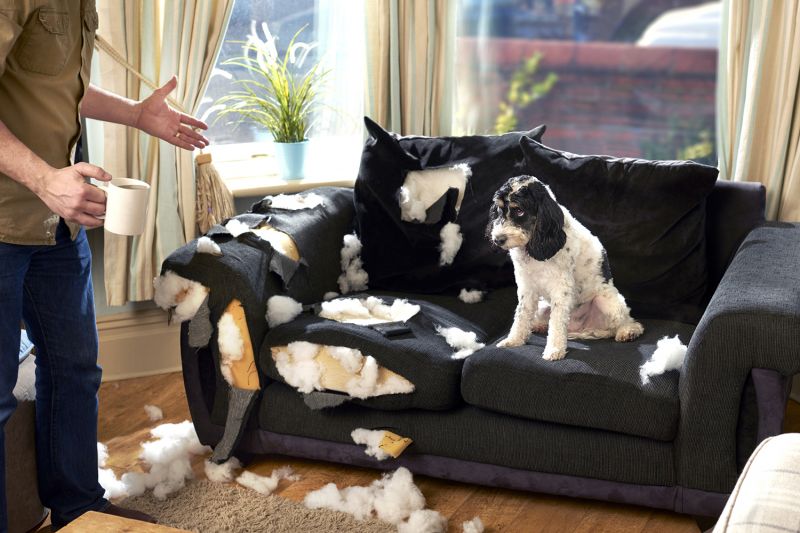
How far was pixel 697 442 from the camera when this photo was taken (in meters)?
2.31

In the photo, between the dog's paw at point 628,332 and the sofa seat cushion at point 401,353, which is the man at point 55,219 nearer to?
the sofa seat cushion at point 401,353

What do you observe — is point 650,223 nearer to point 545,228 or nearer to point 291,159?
point 545,228

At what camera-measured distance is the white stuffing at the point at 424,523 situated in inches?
93.7

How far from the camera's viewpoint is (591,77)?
3.77 m

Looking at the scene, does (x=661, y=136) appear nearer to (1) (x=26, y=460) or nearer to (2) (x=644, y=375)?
(2) (x=644, y=375)

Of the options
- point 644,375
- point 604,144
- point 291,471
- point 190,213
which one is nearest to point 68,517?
point 291,471

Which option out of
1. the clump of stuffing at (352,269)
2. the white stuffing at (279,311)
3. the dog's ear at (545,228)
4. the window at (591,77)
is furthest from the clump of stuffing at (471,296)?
the window at (591,77)

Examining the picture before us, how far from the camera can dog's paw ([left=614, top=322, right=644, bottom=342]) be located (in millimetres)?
2621

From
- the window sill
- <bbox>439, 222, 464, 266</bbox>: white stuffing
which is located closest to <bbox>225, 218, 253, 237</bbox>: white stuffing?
<bbox>439, 222, 464, 266</bbox>: white stuffing

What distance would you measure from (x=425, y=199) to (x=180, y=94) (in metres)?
1.00

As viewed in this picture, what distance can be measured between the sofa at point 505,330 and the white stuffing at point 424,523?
20 cm

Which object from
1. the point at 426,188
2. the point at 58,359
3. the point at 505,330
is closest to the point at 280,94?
the point at 426,188

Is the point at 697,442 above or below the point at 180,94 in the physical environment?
below

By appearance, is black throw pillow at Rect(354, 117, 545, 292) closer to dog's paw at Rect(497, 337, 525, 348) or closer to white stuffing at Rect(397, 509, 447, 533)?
dog's paw at Rect(497, 337, 525, 348)
